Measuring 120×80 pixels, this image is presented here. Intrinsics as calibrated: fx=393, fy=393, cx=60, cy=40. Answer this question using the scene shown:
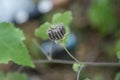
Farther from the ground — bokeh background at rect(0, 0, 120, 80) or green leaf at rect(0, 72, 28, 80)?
bokeh background at rect(0, 0, 120, 80)

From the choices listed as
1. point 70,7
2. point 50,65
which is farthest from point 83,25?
point 50,65

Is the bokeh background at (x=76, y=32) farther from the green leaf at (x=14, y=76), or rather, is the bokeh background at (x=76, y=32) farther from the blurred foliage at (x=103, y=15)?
the green leaf at (x=14, y=76)

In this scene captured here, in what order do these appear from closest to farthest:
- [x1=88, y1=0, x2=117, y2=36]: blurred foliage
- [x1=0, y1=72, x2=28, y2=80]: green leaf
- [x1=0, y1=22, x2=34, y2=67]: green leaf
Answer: [x1=0, y1=22, x2=34, y2=67]: green leaf → [x1=0, y1=72, x2=28, y2=80]: green leaf → [x1=88, y1=0, x2=117, y2=36]: blurred foliage

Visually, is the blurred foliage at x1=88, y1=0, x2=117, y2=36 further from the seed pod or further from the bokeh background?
the seed pod

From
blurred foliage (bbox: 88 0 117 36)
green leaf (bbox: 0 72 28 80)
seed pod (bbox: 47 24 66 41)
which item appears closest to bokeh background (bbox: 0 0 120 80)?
blurred foliage (bbox: 88 0 117 36)

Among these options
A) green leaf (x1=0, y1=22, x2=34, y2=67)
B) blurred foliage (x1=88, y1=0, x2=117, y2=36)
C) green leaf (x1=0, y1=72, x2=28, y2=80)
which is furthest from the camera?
blurred foliage (x1=88, y1=0, x2=117, y2=36)

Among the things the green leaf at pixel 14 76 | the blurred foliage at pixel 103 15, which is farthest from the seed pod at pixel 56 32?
the blurred foliage at pixel 103 15

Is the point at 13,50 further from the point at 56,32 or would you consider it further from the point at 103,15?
the point at 103,15
